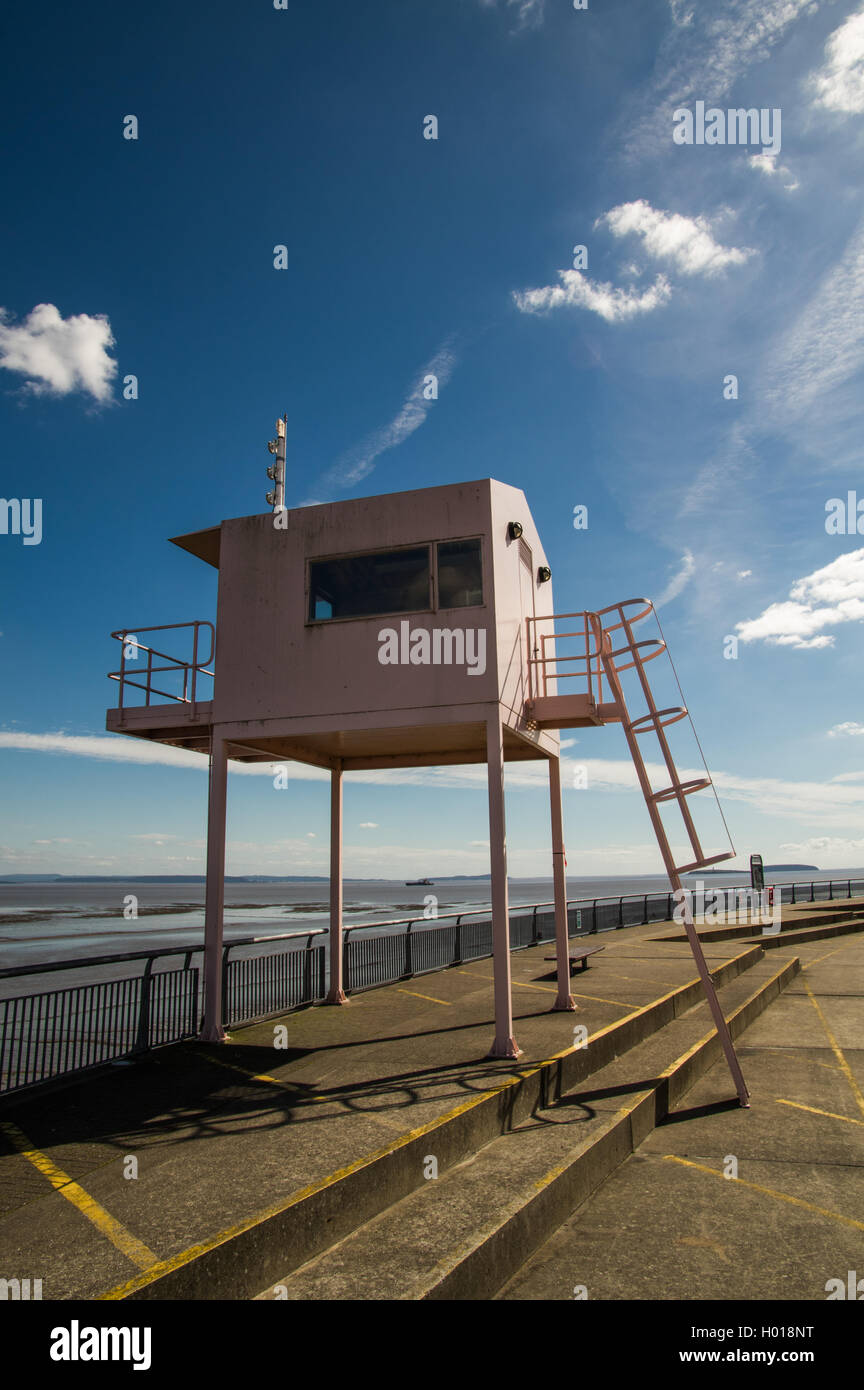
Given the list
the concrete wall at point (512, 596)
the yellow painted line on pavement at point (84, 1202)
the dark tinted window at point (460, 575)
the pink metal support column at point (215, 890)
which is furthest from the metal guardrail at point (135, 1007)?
the dark tinted window at point (460, 575)

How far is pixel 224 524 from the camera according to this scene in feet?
37.3

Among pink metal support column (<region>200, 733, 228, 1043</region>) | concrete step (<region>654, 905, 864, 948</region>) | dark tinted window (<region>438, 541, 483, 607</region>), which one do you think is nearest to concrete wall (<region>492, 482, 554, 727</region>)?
dark tinted window (<region>438, 541, 483, 607</region>)

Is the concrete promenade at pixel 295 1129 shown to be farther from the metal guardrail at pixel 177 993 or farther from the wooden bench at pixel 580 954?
the wooden bench at pixel 580 954

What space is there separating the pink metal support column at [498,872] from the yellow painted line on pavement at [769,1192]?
208cm

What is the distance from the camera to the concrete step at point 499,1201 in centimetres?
450

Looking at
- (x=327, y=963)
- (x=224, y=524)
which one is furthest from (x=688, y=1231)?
(x=224, y=524)

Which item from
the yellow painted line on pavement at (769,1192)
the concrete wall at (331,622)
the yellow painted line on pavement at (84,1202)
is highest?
the concrete wall at (331,622)

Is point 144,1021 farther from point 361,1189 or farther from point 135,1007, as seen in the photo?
point 361,1189

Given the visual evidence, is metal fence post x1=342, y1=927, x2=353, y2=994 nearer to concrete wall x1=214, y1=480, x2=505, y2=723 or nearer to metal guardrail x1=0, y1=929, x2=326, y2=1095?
metal guardrail x1=0, y1=929, x2=326, y2=1095

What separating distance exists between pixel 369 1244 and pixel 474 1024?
18.6 feet

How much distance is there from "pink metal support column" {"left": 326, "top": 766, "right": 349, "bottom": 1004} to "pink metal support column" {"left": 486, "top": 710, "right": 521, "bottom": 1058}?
400 centimetres

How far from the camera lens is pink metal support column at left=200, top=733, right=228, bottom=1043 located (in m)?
10.1

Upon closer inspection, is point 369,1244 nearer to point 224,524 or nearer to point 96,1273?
point 96,1273
